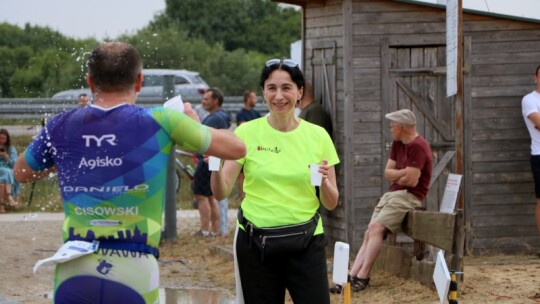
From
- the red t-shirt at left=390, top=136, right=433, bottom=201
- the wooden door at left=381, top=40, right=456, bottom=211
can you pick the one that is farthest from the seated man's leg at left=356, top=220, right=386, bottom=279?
the wooden door at left=381, top=40, right=456, bottom=211

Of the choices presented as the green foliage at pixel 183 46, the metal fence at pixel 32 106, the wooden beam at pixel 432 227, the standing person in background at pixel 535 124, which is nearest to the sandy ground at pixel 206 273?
the wooden beam at pixel 432 227

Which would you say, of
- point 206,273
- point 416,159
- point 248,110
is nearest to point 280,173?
point 416,159

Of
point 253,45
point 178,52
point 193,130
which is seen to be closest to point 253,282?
point 193,130

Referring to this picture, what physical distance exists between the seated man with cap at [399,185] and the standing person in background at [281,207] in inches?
159

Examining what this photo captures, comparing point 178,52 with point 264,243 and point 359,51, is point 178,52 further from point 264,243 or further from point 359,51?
point 264,243

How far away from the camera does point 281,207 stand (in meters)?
6.02

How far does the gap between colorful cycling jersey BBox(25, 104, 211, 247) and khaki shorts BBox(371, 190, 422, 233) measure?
5937mm

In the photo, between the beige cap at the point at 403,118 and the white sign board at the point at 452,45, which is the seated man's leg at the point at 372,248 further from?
the white sign board at the point at 452,45

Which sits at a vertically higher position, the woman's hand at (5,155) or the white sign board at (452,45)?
the white sign board at (452,45)

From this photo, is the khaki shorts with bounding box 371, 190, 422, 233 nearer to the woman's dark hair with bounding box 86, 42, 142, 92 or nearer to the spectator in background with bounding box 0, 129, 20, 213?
the woman's dark hair with bounding box 86, 42, 142, 92

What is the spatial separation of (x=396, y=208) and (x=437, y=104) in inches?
98.4

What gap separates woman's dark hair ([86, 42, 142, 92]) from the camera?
14.8ft

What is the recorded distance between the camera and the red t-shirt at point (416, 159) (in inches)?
399

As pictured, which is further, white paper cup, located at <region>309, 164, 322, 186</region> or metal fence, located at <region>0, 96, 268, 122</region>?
metal fence, located at <region>0, 96, 268, 122</region>
